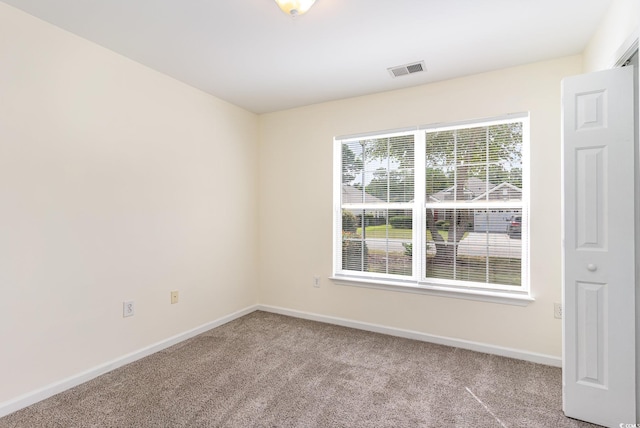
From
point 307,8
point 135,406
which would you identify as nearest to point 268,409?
point 135,406

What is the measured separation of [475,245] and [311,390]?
1.93 m

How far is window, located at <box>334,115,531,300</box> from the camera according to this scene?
9.20 feet

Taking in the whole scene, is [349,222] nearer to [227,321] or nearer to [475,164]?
[475,164]

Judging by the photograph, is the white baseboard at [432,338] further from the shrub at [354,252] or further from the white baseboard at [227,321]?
the shrub at [354,252]

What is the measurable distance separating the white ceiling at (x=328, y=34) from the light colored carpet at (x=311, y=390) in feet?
8.27

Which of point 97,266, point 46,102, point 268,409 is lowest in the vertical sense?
point 268,409

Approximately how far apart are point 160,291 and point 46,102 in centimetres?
171

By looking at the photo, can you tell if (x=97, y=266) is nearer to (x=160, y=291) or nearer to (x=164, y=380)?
(x=160, y=291)

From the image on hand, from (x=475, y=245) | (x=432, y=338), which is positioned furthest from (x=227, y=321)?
(x=475, y=245)

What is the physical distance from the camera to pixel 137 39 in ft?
7.61

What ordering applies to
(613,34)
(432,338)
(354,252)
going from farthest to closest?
(354,252) < (432,338) < (613,34)

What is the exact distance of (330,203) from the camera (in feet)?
11.8

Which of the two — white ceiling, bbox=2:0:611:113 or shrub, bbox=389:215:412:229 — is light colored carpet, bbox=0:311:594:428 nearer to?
→ shrub, bbox=389:215:412:229

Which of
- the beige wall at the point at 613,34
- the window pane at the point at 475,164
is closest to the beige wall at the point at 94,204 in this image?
the window pane at the point at 475,164
